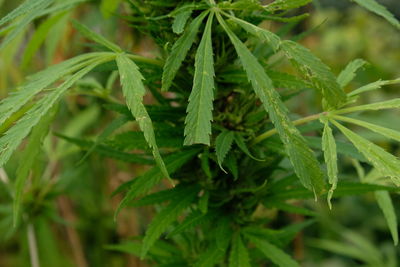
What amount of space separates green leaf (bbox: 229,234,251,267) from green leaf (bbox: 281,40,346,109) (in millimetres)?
227

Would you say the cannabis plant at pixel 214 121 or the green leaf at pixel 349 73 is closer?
the cannabis plant at pixel 214 121

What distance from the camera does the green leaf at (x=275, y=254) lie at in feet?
1.95

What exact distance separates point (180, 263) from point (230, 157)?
0.65 feet

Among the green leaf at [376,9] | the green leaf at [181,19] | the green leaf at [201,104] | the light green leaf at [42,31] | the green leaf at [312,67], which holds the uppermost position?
the light green leaf at [42,31]

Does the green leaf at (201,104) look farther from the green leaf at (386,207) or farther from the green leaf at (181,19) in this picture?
the green leaf at (386,207)

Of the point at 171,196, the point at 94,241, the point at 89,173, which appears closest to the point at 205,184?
the point at 171,196

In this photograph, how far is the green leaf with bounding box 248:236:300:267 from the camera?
60 centimetres

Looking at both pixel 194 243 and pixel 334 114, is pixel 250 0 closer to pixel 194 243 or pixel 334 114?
pixel 334 114

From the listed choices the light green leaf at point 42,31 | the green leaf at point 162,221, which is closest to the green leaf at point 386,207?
the green leaf at point 162,221

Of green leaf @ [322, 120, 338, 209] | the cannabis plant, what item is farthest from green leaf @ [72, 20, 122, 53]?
green leaf @ [322, 120, 338, 209]

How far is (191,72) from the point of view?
57cm

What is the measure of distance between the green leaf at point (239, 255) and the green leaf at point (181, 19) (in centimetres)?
28

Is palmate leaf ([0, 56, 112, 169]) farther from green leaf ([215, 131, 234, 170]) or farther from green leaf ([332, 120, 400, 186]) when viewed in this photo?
green leaf ([332, 120, 400, 186])

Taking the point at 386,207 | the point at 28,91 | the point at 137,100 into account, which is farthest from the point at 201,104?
the point at 386,207
